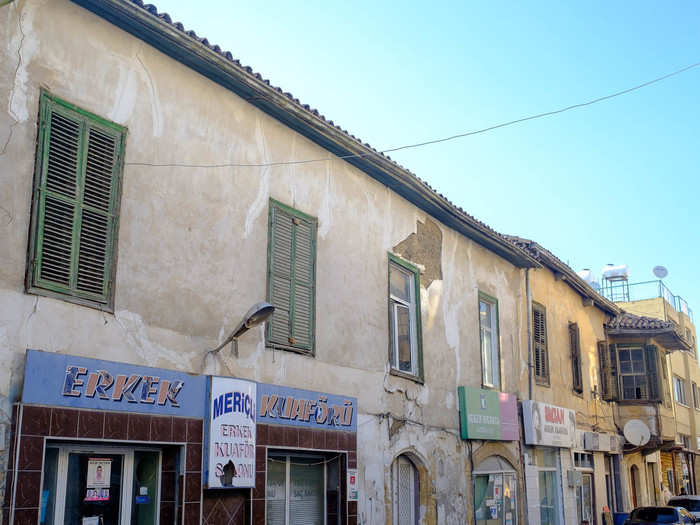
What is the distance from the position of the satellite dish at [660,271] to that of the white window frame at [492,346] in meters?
23.1

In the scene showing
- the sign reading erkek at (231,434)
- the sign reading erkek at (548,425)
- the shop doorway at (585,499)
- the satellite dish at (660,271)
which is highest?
the satellite dish at (660,271)

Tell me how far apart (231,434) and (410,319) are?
208 inches

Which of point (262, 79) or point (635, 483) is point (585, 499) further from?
point (262, 79)

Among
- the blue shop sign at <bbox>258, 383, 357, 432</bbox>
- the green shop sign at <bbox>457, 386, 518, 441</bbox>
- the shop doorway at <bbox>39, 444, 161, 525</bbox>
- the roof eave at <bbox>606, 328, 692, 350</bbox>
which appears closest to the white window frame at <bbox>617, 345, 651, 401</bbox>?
the roof eave at <bbox>606, 328, 692, 350</bbox>

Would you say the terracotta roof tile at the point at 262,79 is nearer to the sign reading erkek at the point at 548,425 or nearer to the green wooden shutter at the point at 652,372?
the sign reading erkek at the point at 548,425

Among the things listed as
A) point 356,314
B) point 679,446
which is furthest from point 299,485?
point 679,446

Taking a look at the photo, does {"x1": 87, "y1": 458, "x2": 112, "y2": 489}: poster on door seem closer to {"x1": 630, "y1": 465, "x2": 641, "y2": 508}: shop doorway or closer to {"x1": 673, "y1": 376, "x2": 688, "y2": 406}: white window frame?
{"x1": 630, "y1": 465, "x2": 641, "y2": 508}: shop doorway

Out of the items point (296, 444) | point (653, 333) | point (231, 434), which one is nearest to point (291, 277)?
point (296, 444)

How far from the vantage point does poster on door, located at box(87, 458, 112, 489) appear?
27.5ft

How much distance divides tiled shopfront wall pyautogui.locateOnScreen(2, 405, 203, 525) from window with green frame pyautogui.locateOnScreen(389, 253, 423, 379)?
494cm

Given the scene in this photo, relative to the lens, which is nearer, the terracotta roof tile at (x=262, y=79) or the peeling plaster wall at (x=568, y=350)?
the terracotta roof tile at (x=262, y=79)

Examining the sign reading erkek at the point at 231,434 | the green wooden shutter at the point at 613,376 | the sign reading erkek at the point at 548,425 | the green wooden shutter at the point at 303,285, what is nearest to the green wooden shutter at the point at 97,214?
the sign reading erkek at the point at 231,434

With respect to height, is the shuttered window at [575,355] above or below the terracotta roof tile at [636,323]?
below

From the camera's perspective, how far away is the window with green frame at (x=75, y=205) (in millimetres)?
8031
